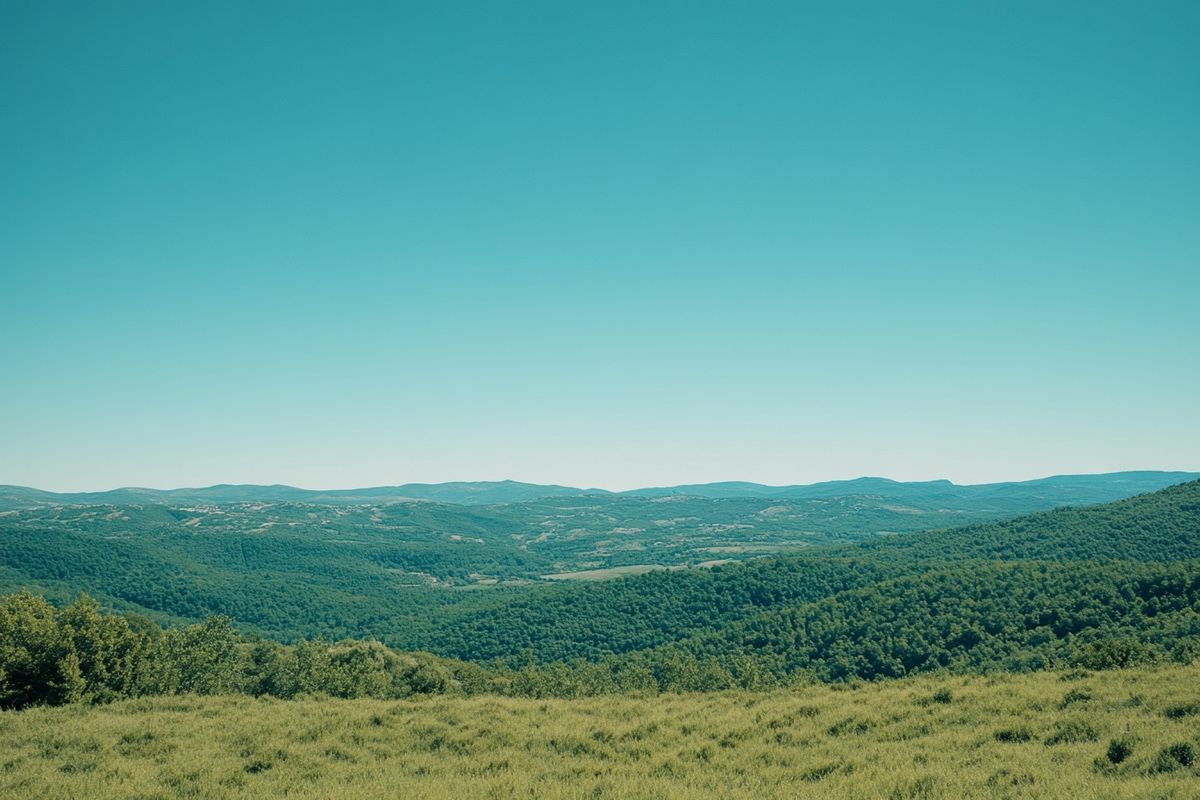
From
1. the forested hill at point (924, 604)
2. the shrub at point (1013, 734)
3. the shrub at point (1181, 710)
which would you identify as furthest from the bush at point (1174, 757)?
the forested hill at point (924, 604)

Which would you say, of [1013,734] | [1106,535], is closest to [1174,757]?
[1013,734]

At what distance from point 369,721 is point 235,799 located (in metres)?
7.33

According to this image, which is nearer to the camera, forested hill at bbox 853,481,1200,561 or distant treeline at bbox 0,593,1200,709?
distant treeline at bbox 0,593,1200,709

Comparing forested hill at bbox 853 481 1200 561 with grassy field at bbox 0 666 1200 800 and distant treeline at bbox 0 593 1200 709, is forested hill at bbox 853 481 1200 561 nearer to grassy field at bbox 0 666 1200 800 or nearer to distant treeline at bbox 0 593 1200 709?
distant treeline at bbox 0 593 1200 709

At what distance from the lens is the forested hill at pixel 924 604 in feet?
265

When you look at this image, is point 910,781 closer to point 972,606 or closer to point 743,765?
point 743,765

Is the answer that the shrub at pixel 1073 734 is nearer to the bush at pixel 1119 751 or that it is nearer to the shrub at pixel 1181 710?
the bush at pixel 1119 751

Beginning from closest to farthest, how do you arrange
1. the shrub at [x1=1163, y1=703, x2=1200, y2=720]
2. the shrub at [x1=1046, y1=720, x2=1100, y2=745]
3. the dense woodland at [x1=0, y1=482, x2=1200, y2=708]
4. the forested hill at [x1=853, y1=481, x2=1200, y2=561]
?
the shrub at [x1=1046, y1=720, x2=1100, y2=745] < the shrub at [x1=1163, y1=703, x2=1200, y2=720] < the dense woodland at [x1=0, y1=482, x2=1200, y2=708] < the forested hill at [x1=853, y1=481, x2=1200, y2=561]

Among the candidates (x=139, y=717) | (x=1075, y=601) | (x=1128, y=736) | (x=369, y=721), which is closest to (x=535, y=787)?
(x=369, y=721)

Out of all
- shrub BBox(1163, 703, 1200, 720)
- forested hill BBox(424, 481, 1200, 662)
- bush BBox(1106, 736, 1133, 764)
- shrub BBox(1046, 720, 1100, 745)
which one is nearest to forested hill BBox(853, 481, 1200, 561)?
forested hill BBox(424, 481, 1200, 662)

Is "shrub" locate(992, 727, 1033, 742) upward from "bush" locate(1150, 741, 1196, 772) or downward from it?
downward

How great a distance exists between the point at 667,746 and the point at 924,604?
110146mm

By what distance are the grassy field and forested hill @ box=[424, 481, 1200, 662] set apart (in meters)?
63.7

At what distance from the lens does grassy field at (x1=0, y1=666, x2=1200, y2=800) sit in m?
11.2
